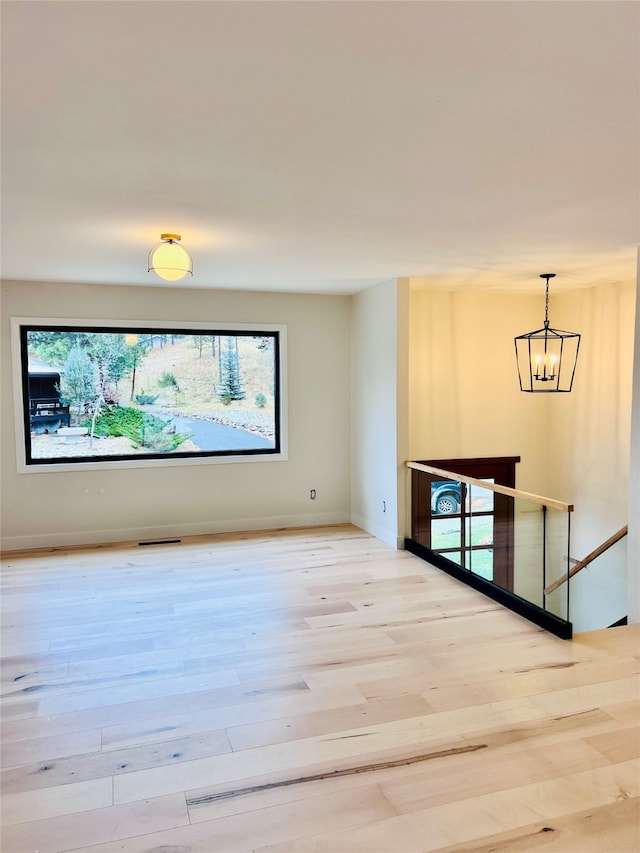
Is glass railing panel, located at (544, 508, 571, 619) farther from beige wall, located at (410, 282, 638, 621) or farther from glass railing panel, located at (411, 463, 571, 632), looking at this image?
beige wall, located at (410, 282, 638, 621)

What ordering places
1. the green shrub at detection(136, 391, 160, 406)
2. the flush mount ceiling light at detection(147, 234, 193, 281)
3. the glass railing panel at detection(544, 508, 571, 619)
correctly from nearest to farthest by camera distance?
the flush mount ceiling light at detection(147, 234, 193, 281), the glass railing panel at detection(544, 508, 571, 619), the green shrub at detection(136, 391, 160, 406)

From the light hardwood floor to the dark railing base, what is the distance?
9 cm

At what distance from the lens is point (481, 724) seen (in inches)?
106

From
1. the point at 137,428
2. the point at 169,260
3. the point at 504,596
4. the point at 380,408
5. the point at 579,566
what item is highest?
the point at 169,260

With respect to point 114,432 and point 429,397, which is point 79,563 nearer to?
point 114,432

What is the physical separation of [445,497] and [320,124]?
3417mm

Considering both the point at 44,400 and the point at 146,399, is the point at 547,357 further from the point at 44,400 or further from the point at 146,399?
the point at 44,400

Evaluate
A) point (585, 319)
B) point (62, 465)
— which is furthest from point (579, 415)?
point (62, 465)

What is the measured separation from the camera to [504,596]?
415 cm

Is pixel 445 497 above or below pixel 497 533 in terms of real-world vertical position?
above

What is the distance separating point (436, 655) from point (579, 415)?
3.85m

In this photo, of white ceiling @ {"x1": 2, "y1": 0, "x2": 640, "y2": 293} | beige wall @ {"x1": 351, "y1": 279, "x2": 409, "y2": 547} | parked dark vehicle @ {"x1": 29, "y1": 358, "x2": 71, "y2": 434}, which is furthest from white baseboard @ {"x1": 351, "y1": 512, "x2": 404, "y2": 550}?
parked dark vehicle @ {"x1": 29, "y1": 358, "x2": 71, "y2": 434}

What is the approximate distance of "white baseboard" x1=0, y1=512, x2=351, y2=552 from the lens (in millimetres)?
5613

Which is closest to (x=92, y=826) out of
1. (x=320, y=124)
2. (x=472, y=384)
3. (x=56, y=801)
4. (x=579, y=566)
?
(x=56, y=801)
